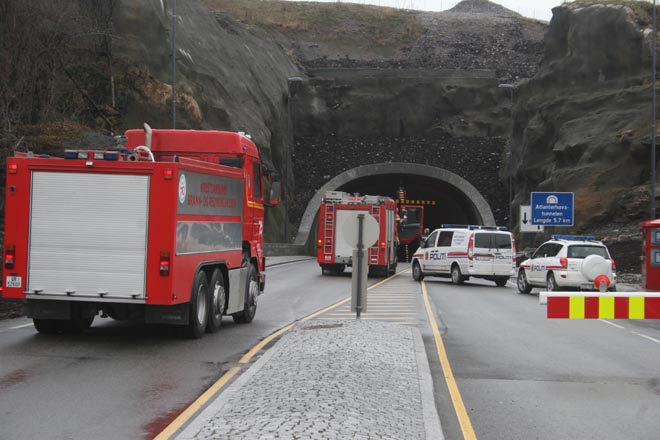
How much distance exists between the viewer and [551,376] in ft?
36.2

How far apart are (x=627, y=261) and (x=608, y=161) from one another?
903 centimetres

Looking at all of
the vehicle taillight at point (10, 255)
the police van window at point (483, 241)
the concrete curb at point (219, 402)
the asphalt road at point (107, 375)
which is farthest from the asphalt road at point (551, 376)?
the police van window at point (483, 241)

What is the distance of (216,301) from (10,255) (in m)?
3.31

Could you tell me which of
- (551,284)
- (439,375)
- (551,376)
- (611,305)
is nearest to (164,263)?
(439,375)

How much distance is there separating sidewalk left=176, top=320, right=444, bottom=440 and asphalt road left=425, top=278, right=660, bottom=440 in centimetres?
38

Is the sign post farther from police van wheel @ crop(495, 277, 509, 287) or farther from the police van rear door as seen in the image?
police van wheel @ crop(495, 277, 509, 287)

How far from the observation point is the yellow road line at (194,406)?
7284 millimetres

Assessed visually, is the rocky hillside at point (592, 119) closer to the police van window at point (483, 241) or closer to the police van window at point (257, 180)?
the police van window at point (483, 241)

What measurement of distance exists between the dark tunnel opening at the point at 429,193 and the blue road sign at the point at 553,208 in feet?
73.4

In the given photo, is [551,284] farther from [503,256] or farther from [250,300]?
[250,300]

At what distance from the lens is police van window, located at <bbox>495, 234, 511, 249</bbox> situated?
105ft

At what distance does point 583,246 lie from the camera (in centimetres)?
2659

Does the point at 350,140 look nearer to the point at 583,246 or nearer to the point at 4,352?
the point at 583,246

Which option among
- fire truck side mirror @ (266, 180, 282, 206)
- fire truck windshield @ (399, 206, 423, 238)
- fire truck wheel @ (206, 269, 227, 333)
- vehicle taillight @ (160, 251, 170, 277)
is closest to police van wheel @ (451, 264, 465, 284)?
fire truck side mirror @ (266, 180, 282, 206)
